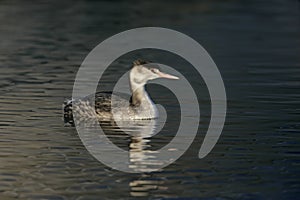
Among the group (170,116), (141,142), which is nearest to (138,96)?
(170,116)

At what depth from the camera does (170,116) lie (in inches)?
738

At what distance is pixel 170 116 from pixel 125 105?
35.0 inches

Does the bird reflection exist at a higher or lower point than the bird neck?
lower

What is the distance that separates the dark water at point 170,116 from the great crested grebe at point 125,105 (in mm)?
463

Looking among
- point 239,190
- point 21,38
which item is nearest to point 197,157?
point 239,190

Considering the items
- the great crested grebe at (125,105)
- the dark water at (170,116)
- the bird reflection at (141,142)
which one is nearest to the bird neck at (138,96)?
the great crested grebe at (125,105)

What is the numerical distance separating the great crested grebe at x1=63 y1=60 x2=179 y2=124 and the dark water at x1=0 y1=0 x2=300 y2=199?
46 centimetres

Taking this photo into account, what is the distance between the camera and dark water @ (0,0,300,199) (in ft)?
43.4

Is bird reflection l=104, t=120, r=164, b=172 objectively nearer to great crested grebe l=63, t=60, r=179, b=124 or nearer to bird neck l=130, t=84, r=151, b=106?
great crested grebe l=63, t=60, r=179, b=124

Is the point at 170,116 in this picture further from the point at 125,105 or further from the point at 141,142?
the point at 141,142

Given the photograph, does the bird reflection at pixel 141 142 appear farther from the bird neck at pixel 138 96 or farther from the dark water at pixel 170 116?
the bird neck at pixel 138 96

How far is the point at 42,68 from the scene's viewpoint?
1024 inches

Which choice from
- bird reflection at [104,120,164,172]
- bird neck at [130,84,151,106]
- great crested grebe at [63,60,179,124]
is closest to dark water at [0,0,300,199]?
bird reflection at [104,120,164,172]

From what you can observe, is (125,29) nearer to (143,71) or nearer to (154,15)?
(154,15)
